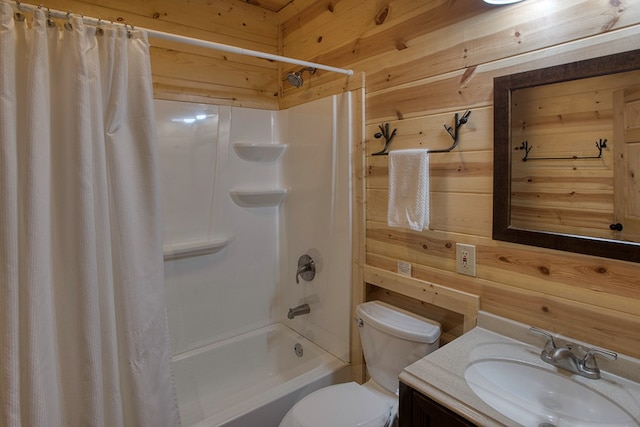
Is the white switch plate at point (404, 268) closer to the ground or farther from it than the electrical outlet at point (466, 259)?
closer to the ground

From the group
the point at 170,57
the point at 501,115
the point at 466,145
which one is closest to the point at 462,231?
the point at 466,145

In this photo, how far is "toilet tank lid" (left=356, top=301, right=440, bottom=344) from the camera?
1.46 meters

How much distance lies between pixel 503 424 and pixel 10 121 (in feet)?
5.34

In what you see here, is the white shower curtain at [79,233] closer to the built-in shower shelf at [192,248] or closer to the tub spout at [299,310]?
the built-in shower shelf at [192,248]

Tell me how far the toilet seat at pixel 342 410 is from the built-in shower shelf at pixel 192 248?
1.09 metres

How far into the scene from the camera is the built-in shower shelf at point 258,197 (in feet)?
7.57

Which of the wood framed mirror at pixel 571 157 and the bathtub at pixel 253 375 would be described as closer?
the wood framed mirror at pixel 571 157

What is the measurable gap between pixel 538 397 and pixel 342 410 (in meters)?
0.72

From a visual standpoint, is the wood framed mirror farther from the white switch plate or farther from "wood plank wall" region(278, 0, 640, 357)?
the white switch plate

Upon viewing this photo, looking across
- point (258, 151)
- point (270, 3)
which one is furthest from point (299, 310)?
point (270, 3)

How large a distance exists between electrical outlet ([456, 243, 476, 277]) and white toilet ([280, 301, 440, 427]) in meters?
0.27

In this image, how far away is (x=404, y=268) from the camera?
1.69 meters

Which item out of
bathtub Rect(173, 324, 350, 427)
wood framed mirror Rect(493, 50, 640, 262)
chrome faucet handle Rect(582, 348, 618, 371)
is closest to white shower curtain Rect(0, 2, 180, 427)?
bathtub Rect(173, 324, 350, 427)

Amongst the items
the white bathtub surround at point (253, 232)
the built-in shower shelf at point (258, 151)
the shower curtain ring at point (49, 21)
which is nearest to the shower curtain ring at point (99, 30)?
the shower curtain ring at point (49, 21)
